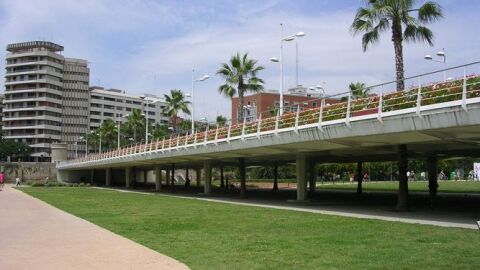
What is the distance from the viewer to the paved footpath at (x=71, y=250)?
34.3 feet

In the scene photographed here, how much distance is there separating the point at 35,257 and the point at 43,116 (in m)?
141

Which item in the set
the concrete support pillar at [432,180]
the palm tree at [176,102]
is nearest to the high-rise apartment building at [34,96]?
the palm tree at [176,102]

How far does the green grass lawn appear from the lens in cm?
1040

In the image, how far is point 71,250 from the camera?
40.6 ft

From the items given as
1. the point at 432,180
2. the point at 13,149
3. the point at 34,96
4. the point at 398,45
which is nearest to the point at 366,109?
the point at 398,45

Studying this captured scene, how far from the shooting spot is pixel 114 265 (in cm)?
1035

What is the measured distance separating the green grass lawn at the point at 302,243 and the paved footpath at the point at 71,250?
0.52 meters

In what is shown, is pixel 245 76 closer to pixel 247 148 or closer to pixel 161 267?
pixel 247 148

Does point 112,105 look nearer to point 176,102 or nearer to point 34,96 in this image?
point 34,96

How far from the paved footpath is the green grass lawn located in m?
0.52

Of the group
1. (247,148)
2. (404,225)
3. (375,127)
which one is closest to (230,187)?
(247,148)

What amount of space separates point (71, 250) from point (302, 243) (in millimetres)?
5065

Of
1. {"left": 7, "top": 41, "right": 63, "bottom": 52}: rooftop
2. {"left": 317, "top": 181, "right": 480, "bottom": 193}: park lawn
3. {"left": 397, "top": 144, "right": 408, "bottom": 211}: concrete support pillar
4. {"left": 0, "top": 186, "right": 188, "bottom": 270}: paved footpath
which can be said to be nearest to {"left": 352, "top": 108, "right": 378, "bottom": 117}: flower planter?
{"left": 397, "top": 144, "right": 408, "bottom": 211}: concrete support pillar

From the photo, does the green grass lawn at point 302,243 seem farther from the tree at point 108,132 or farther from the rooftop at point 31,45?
the rooftop at point 31,45
